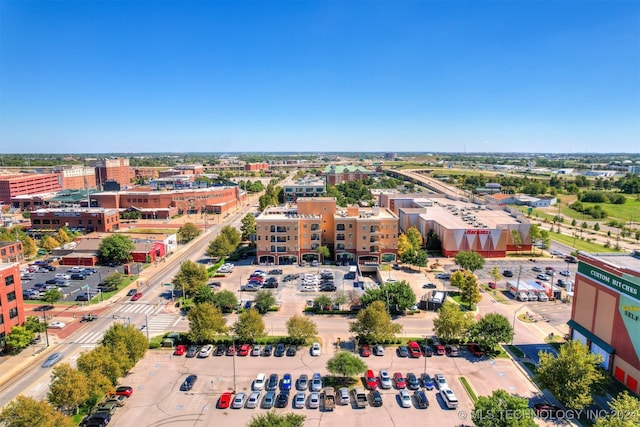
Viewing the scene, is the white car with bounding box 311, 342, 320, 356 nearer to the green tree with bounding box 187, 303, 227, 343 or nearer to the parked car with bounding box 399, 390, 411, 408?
the green tree with bounding box 187, 303, 227, 343

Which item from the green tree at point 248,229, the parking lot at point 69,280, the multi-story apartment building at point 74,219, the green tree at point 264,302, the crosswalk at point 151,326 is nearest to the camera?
the crosswalk at point 151,326

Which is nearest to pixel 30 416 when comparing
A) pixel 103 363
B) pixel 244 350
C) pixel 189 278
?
pixel 103 363

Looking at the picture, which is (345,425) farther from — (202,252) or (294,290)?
(202,252)

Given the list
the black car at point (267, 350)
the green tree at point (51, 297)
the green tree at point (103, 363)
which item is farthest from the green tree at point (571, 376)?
the green tree at point (51, 297)

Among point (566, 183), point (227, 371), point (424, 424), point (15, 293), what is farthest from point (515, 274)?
point (566, 183)

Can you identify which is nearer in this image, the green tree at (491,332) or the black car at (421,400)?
the black car at (421,400)

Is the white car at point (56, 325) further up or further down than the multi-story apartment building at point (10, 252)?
further down

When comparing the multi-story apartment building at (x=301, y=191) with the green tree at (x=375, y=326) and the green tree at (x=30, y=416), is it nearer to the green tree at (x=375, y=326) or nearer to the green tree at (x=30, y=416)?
the green tree at (x=375, y=326)

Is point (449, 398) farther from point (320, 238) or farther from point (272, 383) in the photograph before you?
point (320, 238)
